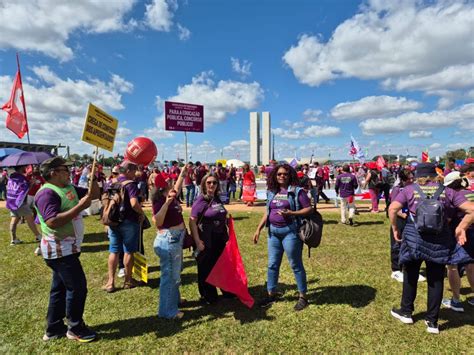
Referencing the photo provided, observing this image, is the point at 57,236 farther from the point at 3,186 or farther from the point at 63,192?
the point at 3,186

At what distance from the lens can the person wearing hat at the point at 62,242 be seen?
9.94 feet

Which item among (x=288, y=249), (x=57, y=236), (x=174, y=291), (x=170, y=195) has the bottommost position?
(x=174, y=291)

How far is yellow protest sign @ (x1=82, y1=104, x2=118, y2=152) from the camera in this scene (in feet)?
12.1

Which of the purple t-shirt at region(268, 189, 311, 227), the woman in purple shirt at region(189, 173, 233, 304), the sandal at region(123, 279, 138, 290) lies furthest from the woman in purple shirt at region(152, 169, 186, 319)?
the sandal at region(123, 279, 138, 290)

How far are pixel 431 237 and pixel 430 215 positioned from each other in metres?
0.34

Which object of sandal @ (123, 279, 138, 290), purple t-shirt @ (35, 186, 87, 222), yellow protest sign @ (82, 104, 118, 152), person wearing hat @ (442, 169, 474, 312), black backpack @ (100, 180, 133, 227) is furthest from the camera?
sandal @ (123, 279, 138, 290)

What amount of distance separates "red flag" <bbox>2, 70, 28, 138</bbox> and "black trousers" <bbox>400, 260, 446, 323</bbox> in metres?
11.9

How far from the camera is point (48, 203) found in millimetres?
2994

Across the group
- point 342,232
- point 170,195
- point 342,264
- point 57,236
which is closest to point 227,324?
point 170,195

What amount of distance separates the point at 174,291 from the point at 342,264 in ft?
11.4

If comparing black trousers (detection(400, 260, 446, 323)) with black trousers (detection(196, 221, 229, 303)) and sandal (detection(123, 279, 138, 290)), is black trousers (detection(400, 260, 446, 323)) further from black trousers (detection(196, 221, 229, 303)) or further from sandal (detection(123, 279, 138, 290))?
sandal (detection(123, 279, 138, 290))

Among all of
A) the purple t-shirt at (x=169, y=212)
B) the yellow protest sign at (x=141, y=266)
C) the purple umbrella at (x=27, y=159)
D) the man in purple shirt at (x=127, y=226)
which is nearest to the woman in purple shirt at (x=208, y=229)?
the purple t-shirt at (x=169, y=212)

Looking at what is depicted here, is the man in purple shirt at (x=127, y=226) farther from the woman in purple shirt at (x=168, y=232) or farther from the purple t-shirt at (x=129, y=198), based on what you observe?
the woman in purple shirt at (x=168, y=232)

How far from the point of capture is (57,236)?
3.11 meters
